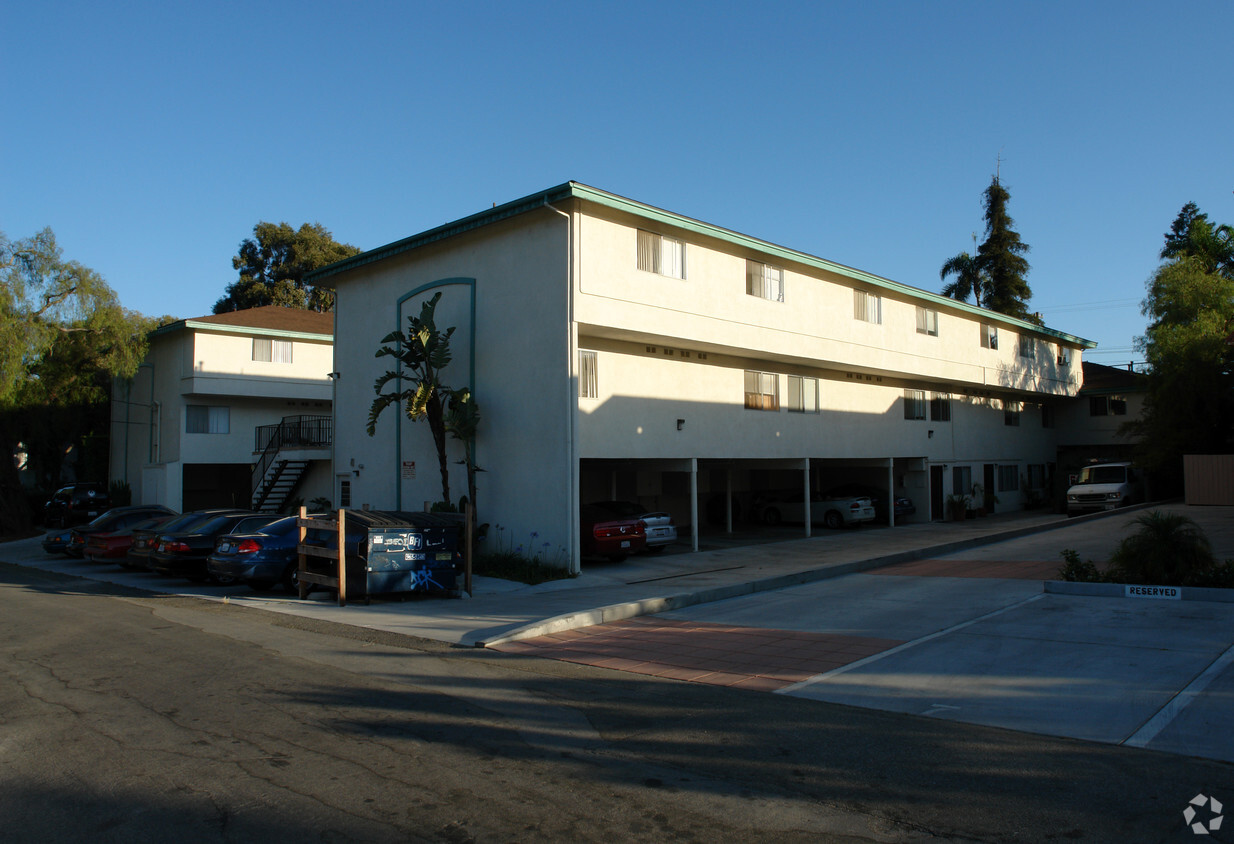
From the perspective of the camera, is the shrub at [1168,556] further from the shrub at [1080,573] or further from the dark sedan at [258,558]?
the dark sedan at [258,558]

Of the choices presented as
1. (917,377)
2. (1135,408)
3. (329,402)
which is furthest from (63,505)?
(1135,408)

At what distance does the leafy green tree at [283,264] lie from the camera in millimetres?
57375

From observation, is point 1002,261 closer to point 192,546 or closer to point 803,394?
point 803,394

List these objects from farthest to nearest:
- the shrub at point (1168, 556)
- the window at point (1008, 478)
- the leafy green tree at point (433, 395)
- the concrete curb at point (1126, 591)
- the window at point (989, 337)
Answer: the window at point (1008, 478), the window at point (989, 337), the leafy green tree at point (433, 395), the shrub at point (1168, 556), the concrete curb at point (1126, 591)

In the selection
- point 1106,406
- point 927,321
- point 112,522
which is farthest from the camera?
point 1106,406

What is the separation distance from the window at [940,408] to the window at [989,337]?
106 inches

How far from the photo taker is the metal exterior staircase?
28797mm

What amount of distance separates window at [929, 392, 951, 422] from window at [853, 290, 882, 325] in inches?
240

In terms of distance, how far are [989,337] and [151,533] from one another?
96.3 ft

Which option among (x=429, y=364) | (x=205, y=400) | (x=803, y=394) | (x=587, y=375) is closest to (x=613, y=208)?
(x=587, y=375)

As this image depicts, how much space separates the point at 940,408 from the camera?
31.9 meters

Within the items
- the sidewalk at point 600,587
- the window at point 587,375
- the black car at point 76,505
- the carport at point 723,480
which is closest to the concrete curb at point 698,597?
the sidewalk at point 600,587

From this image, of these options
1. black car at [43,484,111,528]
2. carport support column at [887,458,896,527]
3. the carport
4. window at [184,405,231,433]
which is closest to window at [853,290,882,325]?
the carport

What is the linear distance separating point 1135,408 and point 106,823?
4252 centimetres
